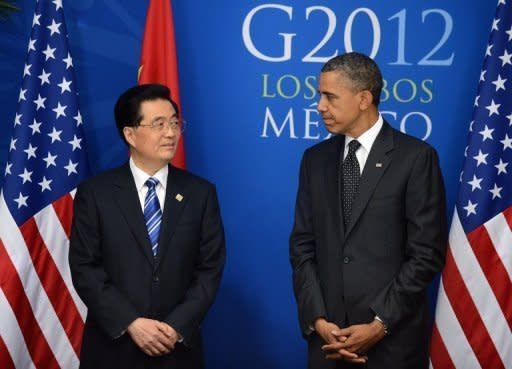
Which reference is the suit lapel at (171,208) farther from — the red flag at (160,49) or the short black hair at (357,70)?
the red flag at (160,49)

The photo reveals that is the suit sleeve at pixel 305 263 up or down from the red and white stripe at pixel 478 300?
up

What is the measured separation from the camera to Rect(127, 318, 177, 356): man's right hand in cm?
250

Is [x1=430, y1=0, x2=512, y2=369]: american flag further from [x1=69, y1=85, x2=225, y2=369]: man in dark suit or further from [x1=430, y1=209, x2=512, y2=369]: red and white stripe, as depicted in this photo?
[x1=69, y1=85, x2=225, y2=369]: man in dark suit

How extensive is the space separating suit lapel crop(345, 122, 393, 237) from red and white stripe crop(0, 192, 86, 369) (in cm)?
157

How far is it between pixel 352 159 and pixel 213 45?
140cm

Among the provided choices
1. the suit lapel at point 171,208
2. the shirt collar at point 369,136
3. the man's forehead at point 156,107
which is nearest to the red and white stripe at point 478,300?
the shirt collar at point 369,136

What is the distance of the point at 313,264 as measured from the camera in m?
2.70

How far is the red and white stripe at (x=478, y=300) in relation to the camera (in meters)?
3.26

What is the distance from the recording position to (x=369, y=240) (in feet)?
8.38

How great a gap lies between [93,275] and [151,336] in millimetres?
302

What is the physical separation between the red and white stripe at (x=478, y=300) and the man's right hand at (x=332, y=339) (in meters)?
0.90

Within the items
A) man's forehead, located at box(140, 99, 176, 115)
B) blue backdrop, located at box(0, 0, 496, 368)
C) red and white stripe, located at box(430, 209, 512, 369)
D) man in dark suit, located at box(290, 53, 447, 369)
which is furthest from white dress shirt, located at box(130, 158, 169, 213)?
red and white stripe, located at box(430, 209, 512, 369)

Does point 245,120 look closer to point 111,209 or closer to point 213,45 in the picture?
point 213,45

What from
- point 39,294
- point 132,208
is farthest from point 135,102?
point 39,294
